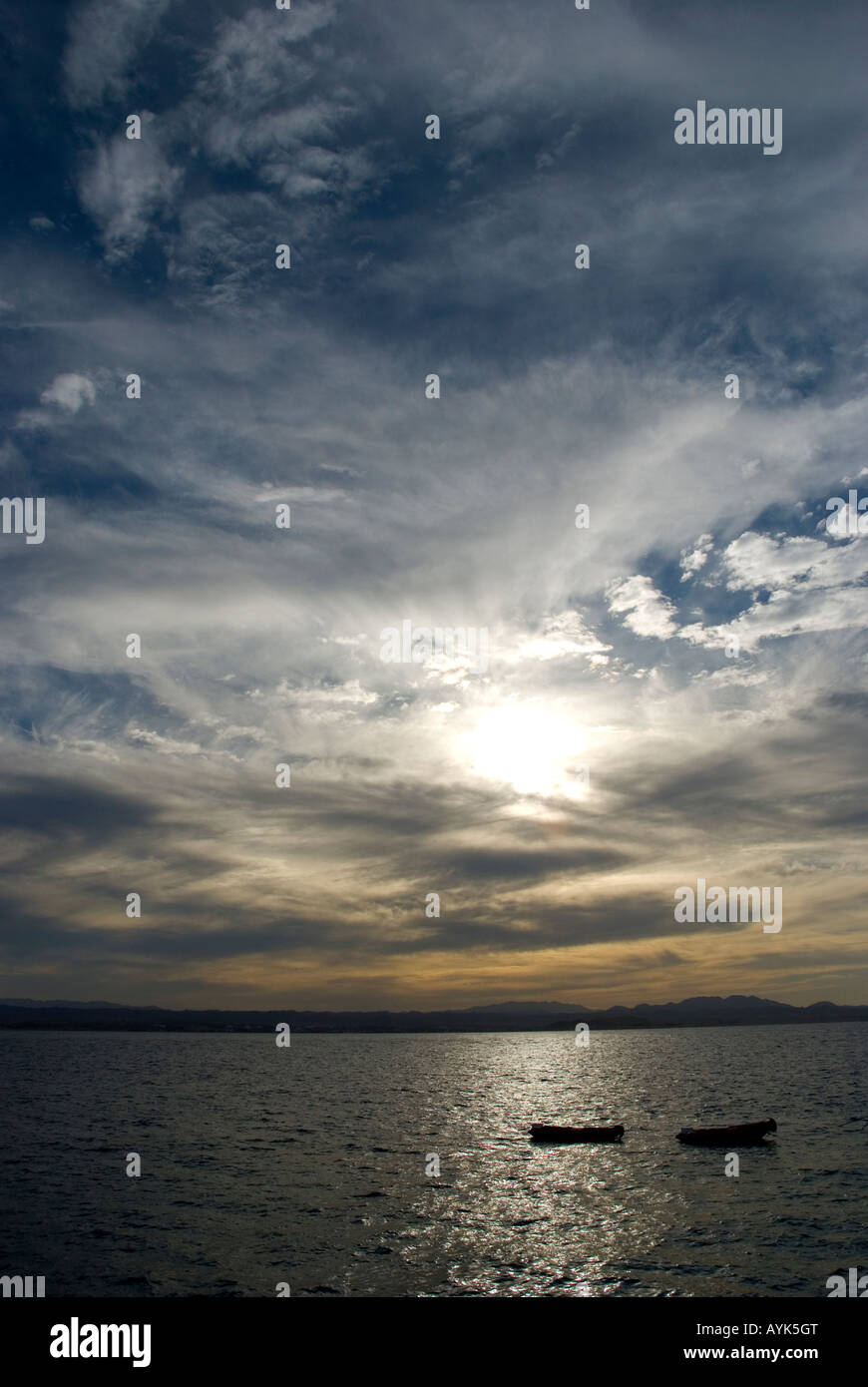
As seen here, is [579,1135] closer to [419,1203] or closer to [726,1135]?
[726,1135]

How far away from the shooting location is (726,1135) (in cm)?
7688

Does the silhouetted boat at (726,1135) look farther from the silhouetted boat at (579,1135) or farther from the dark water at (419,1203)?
the silhouetted boat at (579,1135)

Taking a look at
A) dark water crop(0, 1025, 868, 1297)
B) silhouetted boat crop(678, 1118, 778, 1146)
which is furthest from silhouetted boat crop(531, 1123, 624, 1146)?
silhouetted boat crop(678, 1118, 778, 1146)

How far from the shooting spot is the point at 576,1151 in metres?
74.3

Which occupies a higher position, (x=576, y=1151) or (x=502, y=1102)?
(x=576, y=1151)

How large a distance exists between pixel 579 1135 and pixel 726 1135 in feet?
45.7

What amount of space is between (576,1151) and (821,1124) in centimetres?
3541

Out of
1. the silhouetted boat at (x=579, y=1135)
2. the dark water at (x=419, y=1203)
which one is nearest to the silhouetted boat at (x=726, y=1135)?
the dark water at (x=419, y=1203)

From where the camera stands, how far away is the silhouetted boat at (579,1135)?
262 feet

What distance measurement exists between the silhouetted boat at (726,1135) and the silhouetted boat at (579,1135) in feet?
21.0

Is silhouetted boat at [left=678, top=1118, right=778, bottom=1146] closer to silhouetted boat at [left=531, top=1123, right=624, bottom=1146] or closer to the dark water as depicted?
the dark water
